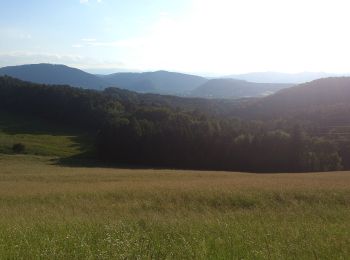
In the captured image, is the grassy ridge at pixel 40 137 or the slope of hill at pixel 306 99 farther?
the slope of hill at pixel 306 99

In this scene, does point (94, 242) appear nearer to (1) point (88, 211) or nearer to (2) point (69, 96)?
(1) point (88, 211)

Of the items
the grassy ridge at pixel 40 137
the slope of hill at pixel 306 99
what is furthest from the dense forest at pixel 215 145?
the slope of hill at pixel 306 99

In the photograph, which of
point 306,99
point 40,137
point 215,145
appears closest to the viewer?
point 215,145

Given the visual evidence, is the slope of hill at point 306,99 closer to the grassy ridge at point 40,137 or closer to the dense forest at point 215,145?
the dense forest at point 215,145

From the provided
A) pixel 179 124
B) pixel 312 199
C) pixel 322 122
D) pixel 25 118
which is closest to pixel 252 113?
pixel 322 122

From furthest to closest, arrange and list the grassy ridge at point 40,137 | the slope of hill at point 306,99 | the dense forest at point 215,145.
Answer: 1. the slope of hill at point 306,99
2. the grassy ridge at point 40,137
3. the dense forest at point 215,145

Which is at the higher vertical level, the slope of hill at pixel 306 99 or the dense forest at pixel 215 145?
the slope of hill at pixel 306 99

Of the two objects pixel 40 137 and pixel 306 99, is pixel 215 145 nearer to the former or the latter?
pixel 40 137

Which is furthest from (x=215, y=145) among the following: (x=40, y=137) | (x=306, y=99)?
(x=306, y=99)

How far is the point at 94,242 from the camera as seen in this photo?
7129 mm

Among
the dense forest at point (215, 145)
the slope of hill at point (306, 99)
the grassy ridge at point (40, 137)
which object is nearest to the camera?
the dense forest at point (215, 145)

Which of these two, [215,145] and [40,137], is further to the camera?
[40,137]

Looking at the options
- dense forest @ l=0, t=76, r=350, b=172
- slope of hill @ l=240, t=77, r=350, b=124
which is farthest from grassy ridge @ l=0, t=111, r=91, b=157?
slope of hill @ l=240, t=77, r=350, b=124

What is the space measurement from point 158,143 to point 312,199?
63204mm
